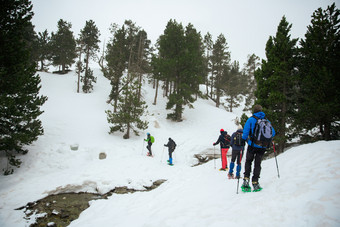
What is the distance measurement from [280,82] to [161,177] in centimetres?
1102

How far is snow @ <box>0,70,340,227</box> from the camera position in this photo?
3.23 meters

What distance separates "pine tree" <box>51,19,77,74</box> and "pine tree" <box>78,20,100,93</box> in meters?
7.06

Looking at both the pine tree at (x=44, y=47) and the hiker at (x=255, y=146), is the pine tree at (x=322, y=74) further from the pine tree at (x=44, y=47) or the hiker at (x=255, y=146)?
the pine tree at (x=44, y=47)

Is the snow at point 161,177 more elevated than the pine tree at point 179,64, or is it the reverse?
the pine tree at point 179,64

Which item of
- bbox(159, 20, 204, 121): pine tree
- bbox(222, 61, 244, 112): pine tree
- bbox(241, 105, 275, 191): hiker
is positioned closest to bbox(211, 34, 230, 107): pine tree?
bbox(222, 61, 244, 112): pine tree

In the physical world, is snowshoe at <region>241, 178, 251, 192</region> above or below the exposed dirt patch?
above

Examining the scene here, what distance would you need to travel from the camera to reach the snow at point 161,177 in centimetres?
323

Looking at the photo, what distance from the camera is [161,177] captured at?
9547 mm

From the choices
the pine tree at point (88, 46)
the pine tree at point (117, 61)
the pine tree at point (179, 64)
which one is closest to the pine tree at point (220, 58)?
the pine tree at point (179, 64)

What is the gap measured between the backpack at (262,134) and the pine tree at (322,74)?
712 centimetres

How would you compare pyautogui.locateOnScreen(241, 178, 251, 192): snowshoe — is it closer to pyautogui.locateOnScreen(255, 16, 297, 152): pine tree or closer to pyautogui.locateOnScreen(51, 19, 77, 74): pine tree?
pyautogui.locateOnScreen(255, 16, 297, 152): pine tree

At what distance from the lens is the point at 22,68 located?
8516 millimetres

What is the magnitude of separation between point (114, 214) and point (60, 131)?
11875 millimetres

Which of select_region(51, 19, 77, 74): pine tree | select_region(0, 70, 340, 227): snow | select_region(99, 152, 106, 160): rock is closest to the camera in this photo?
select_region(0, 70, 340, 227): snow
